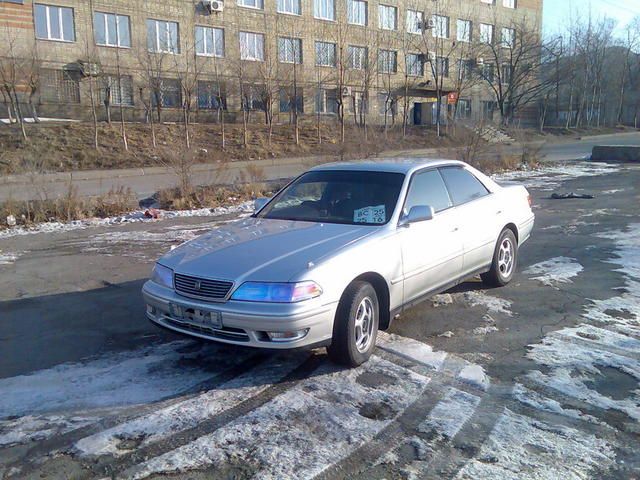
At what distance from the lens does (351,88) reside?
142ft

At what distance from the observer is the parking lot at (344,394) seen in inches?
133

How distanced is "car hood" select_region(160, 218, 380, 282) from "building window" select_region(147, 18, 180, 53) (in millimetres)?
33763

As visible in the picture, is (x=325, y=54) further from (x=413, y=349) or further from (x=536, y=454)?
(x=536, y=454)

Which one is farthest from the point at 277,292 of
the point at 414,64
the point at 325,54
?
the point at 414,64

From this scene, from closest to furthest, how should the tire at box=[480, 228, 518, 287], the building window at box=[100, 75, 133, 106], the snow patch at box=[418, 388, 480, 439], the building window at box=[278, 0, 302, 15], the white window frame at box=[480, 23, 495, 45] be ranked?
1. the snow patch at box=[418, 388, 480, 439]
2. the tire at box=[480, 228, 518, 287]
3. the building window at box=[100, 75, 133, 106]
4. the building window at box=[278, 0, 302, 15]
5. the white window frame at box=[480, 23, 495, 45]

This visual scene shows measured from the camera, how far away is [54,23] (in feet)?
111

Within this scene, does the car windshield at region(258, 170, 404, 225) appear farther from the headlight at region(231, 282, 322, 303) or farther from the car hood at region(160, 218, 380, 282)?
the headlight at region(231, 282, 322, 303)

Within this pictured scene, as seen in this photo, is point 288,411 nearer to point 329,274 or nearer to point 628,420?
point 329,274

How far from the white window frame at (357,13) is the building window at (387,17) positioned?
4.25 feet

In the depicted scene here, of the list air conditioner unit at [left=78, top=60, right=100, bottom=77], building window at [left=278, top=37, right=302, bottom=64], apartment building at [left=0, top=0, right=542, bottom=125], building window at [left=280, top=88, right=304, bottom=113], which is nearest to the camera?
air conditioner unit at [left=78, top=60, right=100, bottom=77]

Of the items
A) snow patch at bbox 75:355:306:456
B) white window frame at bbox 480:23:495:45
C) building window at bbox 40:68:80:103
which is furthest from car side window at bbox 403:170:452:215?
white window frame at bbox 480:23:495:45

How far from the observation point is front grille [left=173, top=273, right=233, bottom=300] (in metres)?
4.36

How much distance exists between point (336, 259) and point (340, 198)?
1.29 metres

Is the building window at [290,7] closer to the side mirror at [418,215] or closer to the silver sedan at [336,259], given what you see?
the silver sedan at [336,259]
